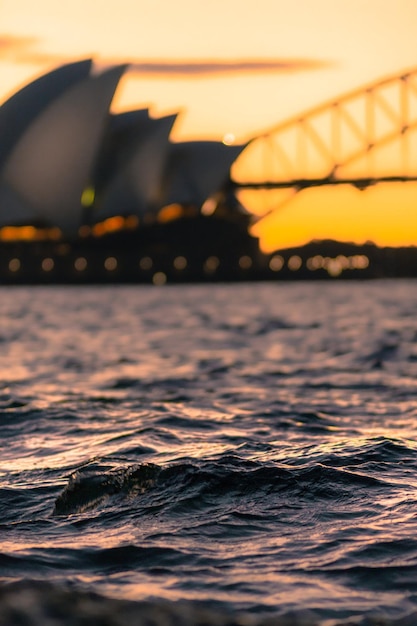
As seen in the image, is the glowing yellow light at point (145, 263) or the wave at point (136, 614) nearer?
the wave at point (136, 614)

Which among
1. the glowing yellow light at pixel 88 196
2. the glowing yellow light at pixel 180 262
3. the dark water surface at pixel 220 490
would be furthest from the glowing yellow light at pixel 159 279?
the dark water surface at pixel 220 490

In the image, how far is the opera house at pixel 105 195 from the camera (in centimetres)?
6481

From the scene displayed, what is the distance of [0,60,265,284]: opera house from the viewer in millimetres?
64812

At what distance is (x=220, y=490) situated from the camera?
662 centimetres

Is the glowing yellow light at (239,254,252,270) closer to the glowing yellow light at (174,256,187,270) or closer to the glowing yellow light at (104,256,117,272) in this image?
the glowing yellow light at (174,256,187,270)

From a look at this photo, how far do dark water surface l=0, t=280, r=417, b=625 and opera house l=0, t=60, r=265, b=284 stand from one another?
5093cm

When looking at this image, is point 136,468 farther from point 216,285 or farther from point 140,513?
point 216,285

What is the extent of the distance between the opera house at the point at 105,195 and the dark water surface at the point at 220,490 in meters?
50.9

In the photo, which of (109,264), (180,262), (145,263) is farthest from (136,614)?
(180,262)

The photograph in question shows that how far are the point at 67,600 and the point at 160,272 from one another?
94165 millimetres

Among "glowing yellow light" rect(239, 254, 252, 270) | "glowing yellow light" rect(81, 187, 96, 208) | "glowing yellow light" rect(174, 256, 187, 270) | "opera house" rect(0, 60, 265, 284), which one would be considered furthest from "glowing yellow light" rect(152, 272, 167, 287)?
"glowing yellow light" rect(81, 187, 96, 208)

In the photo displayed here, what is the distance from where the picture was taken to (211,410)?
11.4 metres

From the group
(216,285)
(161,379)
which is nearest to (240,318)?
(161,379)

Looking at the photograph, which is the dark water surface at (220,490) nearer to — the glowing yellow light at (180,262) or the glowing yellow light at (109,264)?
the glowing yellow light at (109,264)
